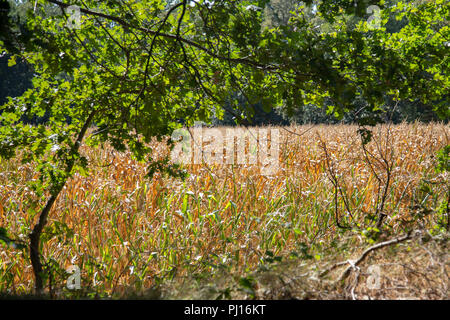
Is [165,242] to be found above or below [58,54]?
below

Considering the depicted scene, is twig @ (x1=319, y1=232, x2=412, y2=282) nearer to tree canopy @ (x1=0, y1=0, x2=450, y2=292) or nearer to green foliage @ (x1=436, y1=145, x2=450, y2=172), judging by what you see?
tree canopy @ (x1=0, y1=0, x2=450, y2=292)

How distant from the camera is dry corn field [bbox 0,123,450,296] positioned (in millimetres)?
3158

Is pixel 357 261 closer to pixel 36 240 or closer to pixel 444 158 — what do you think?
pixel 444 158

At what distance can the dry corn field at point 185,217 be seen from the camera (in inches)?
124

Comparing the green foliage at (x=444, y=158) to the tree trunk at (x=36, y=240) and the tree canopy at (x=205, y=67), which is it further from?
the tree trunk at (x=36, y=240)

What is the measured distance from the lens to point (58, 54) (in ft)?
8.18

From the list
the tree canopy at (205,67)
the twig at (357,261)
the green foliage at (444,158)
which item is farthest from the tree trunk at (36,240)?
the green foliage at (444,158)

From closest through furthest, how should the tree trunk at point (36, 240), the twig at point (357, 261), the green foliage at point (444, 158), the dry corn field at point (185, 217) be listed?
the twig at point (357, 261), the tree trunk at point (36, 240), the green foliage at point (444, 158), the dry corn field at point (185, 217)

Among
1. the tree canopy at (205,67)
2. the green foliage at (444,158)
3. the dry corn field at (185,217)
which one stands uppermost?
the tree canopy at (205,67)

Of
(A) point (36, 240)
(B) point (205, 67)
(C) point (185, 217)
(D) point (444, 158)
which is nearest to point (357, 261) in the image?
(D) point (444, 158)

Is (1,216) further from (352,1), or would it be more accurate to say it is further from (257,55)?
(352,1)

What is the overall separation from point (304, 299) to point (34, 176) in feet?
14.3

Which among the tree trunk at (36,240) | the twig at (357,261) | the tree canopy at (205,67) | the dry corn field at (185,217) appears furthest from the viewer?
the dry corn field at (185,217)
